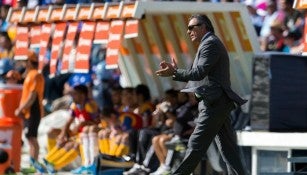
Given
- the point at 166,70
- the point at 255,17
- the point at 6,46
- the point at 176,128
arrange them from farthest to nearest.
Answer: the point at 6,46 → the point at 255,17 → the point at 176,128 → the point at 166,70

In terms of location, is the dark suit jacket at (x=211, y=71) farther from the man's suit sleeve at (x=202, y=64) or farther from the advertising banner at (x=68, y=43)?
the advertising banner at (x=68, y=43)

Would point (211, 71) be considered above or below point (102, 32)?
below

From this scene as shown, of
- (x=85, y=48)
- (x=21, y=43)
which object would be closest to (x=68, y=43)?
(x=85, y=48)

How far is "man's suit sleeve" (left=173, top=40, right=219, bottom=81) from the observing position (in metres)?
11.3

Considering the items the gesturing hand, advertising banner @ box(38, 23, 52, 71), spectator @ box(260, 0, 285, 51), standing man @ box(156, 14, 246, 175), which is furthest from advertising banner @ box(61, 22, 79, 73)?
the gesturing hand

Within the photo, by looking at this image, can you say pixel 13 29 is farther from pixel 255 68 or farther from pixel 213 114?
pixel 213 114

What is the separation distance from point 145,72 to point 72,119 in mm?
1745

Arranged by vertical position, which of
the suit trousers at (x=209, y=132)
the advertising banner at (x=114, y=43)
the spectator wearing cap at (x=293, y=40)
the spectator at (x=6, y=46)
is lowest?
the suit trousers at (x=209, y=132)

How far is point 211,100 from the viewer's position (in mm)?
11688

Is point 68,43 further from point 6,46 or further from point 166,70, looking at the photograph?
point 166,70

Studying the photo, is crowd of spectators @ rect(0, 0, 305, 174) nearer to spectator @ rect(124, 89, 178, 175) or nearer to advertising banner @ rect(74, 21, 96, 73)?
spectator @ rect(124, 89, 178, 175)

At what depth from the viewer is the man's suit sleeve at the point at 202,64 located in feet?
37.1

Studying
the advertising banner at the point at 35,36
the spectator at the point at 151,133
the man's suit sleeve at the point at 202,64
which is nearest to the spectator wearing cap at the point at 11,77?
the advertising banner at the point at 35,36

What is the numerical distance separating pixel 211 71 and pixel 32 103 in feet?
19.9
